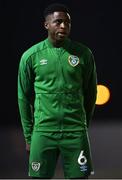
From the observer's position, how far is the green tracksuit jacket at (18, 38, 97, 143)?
2.54m

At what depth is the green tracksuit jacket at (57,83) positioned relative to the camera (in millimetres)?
2545

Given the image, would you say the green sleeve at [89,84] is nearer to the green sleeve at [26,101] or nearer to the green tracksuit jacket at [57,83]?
the green tracksuit jacket at [57,83]

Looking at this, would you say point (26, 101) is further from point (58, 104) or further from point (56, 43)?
point (56, 43)

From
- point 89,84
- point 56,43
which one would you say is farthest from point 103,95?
point 56,43

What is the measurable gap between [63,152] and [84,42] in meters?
1.88

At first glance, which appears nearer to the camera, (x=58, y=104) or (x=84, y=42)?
(x=58, y=104)

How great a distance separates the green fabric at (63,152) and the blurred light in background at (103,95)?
5.69 feet

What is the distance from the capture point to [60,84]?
8.34 feet

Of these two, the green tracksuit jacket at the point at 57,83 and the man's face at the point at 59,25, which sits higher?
the man's face at the point at 59,25

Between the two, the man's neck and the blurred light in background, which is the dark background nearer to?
the blurred light in background

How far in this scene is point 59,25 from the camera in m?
2.55

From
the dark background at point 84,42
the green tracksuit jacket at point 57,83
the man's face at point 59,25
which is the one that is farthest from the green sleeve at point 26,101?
the dark background at point 84,42

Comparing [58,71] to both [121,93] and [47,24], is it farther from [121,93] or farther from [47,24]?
[121,93]

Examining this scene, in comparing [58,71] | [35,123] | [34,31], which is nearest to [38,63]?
[58,71]
